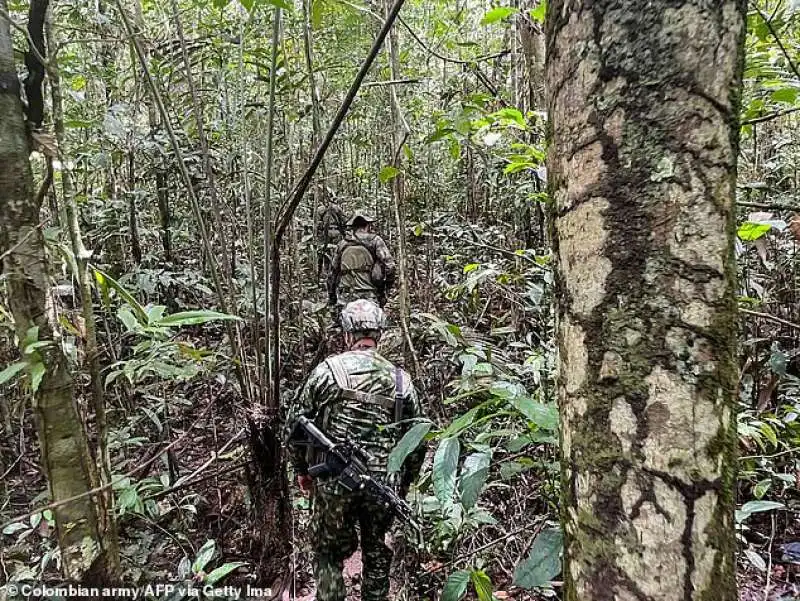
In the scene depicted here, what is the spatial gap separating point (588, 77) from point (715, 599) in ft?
2.04

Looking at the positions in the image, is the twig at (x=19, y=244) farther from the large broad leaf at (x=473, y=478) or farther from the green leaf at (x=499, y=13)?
the green leaf at (x=499, y=13)

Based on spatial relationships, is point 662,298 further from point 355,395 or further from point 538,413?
point 355,395

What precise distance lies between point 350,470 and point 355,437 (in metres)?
0.18

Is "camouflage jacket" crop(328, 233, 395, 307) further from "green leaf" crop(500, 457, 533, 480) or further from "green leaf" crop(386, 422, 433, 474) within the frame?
"green leaf" crop(386, 422, 433, 474)

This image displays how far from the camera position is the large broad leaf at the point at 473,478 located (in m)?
1.23

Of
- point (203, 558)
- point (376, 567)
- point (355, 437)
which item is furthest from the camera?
point (376, 567)

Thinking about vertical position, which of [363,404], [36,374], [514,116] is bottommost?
[363,404]

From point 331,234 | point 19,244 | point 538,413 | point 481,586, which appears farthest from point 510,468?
point 331,234

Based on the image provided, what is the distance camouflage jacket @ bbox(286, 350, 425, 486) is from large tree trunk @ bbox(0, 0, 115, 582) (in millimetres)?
1393

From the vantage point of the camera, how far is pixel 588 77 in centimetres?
66

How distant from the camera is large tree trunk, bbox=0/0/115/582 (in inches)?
56.0

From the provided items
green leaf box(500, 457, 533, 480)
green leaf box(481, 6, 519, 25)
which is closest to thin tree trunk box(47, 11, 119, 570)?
green leaf box(500, 457, 533, 480)

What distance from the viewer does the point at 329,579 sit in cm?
292

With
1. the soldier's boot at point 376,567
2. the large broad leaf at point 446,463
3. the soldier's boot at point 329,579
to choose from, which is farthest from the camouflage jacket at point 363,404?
the large broad leaf at point 446,463
